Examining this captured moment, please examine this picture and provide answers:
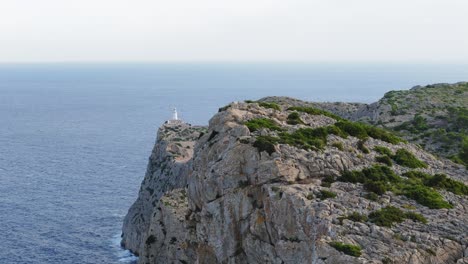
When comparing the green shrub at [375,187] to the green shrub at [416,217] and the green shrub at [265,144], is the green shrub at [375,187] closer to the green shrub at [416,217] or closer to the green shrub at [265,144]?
the green shrub at [416,217]

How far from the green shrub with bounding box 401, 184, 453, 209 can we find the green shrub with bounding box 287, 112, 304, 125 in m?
11.4

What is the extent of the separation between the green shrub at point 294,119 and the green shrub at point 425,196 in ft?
37.3

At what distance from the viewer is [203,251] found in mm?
35938

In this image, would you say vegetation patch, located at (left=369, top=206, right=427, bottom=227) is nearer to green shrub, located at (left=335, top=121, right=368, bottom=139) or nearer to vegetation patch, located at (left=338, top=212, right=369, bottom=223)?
vegetation patch, located at (left=338, top=212, right=369, bottom=223)

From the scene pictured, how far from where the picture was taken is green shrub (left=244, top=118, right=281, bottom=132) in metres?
37.5

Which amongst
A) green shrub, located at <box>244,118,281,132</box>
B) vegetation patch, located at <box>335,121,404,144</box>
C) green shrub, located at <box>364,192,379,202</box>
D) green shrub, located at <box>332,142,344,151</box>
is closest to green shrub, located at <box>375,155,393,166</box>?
green shrub, located at <box>332,142,344,151</box>

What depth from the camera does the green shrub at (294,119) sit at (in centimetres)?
4138

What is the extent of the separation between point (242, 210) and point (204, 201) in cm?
426

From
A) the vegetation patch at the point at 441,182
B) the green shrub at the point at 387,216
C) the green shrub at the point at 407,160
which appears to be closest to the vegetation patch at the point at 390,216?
the green shrub at the point at 387,216

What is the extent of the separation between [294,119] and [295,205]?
14648 mm

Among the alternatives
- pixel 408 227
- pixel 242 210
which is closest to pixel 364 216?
pixel 408 227

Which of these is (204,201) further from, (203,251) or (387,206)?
(387,206)

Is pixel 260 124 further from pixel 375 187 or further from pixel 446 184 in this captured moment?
pixel 446 184

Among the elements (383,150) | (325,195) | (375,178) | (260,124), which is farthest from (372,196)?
(260,124)
